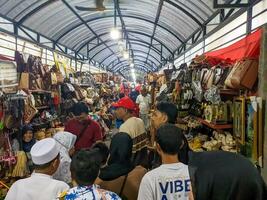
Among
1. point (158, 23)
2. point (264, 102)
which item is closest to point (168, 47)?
point (158, 23)

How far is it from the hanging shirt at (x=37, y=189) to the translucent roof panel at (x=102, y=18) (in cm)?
613

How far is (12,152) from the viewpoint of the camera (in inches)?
217

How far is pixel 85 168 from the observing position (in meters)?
2.18

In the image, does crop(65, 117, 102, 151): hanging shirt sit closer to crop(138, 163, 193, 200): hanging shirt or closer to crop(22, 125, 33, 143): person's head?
crop(22, 125, 33, 143): person's head

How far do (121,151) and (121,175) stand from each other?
0.24 metres

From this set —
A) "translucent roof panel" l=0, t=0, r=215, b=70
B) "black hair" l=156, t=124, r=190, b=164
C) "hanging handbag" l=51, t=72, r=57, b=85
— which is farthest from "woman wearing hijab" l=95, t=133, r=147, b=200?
"translucent roof panel" l=0, t=0, r=215, b=70

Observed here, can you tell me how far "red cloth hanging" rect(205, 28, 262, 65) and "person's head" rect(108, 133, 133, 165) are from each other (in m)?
1.71

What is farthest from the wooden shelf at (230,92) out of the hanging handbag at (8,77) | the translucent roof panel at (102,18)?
the translucent roof panel at (102,18)

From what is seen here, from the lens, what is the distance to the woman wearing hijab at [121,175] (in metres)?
2.74

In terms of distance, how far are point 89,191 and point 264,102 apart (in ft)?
6.20

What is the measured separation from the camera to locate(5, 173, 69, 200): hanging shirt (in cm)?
239

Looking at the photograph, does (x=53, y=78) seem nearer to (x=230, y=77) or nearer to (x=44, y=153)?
(x=230, y=77)

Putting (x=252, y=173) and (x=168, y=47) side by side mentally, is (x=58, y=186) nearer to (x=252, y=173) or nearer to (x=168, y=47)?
(x=252, y=173)

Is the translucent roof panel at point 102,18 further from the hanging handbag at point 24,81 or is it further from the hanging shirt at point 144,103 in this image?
the hanging shirt at point 144,103
